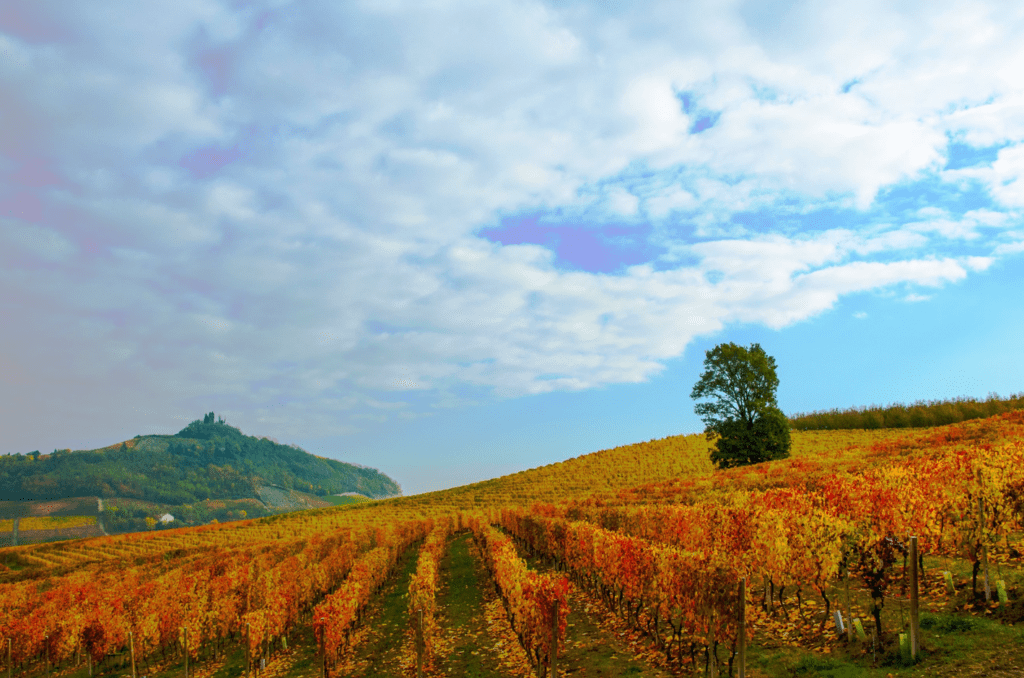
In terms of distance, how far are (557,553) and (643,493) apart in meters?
14.9

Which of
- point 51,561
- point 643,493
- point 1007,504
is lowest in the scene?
point 51,561

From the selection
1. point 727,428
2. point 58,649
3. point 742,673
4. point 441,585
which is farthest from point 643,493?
point 58,649

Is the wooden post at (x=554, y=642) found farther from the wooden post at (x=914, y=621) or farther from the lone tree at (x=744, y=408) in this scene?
the lone tree at (x=744, y=408)

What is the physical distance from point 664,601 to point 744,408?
162ft

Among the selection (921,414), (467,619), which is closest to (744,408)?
(921,414)

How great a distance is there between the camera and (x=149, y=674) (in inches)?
821

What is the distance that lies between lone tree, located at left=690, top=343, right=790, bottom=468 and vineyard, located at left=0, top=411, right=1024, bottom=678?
20112mm

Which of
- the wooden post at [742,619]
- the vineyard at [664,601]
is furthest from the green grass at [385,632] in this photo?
the wooden post at [742,619]

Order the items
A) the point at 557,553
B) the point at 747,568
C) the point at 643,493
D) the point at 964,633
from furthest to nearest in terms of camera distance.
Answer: the point at 643,493 < the point at 557,553 < the point at 747,568 < the point at 964,633

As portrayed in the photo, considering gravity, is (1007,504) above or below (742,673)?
above

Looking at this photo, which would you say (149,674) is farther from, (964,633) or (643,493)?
(643,493)

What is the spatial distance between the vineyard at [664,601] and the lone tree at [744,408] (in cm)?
2011

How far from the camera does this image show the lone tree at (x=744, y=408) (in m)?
54.9

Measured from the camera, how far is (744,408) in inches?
2283
